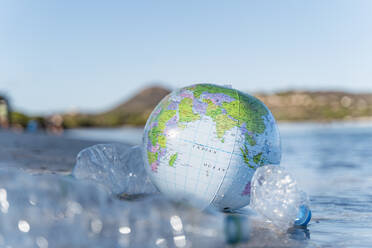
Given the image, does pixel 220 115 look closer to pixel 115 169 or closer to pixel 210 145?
pixel 210 145

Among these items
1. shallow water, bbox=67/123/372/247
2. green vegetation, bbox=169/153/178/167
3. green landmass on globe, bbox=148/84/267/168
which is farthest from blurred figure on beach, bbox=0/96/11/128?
green vegetation, bbox=169/153/178/167

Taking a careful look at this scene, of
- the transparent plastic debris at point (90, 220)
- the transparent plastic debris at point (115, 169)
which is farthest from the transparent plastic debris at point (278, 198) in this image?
the transparent plastic debris at point (115, 169)

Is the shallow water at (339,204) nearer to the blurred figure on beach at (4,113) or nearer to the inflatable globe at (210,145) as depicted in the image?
the inflatable globe at (210,145)

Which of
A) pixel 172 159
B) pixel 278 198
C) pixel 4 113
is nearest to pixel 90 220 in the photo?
pixel 172 159

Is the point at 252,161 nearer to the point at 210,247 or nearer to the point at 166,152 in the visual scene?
the point at 166,152

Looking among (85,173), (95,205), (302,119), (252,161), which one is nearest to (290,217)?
(252,161)

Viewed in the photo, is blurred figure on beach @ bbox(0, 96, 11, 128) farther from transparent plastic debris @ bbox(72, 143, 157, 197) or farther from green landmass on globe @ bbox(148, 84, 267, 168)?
green landmass on globe @ bbox(148, 84, 267, 168)
